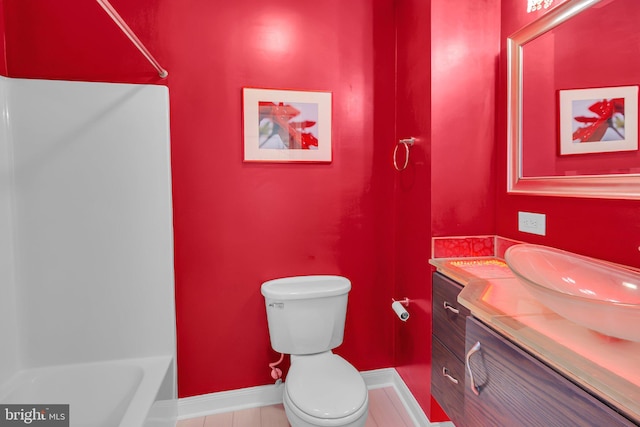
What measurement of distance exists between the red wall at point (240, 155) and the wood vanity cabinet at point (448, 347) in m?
0.55

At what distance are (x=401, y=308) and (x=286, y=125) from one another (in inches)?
49.3

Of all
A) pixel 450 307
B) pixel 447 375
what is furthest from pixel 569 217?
pixel 447 375

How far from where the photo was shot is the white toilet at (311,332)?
1.40 m

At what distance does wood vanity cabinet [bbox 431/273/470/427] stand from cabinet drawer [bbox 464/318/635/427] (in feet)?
0.65

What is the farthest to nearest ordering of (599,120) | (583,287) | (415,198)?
(415,198) → (599,120) → (583,287)

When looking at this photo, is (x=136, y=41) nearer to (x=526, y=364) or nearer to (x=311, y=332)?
(x=311, y=332)

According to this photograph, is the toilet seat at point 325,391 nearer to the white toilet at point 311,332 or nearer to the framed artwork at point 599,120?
the white toilet at point 311,332

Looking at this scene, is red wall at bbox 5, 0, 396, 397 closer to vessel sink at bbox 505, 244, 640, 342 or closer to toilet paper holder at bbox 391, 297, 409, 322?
toilet paper holder at bbox 391, 297, 409, 322

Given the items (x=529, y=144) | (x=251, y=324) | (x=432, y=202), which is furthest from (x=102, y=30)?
(x=529, y=144)

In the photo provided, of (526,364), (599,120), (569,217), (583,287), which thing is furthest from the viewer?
(569,217)

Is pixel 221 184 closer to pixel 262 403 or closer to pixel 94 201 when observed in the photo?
pixel 94 201

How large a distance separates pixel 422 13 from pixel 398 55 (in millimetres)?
311

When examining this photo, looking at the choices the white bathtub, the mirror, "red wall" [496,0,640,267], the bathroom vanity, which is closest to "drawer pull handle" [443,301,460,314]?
the bathroom vanity

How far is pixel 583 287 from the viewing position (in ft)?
3.29
